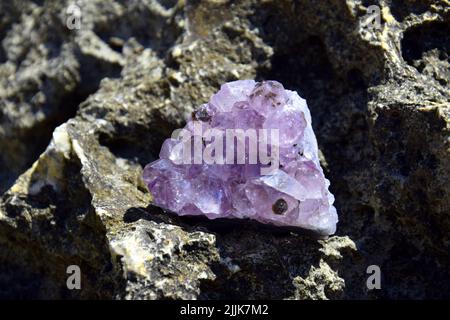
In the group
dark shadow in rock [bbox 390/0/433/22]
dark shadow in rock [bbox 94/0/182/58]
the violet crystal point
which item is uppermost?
dark shadow in rock [bbox 94/0/182/58]

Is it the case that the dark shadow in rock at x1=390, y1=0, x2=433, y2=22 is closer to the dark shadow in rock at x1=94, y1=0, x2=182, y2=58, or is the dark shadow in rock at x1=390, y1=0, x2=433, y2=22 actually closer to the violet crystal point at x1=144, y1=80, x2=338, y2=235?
the violet crystal point at x1=144, y1=80, x2=338, y2=235

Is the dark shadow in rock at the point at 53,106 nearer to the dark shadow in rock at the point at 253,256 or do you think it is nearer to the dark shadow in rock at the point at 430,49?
the dark shadow in rock at the point at 253,256

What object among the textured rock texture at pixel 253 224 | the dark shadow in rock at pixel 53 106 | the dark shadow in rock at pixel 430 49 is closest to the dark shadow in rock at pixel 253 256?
the textured rock texture at pixel 253 224

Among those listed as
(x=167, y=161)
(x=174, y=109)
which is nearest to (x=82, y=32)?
(x=174, y=109)

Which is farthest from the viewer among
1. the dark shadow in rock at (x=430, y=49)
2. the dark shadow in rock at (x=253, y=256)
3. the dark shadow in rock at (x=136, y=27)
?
the dark shadow in rock at (x=136, y=27)

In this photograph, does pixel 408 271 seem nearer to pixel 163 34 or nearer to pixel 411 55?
pixel 411 55

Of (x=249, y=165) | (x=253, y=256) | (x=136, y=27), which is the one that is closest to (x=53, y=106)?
(x=136, y=27)

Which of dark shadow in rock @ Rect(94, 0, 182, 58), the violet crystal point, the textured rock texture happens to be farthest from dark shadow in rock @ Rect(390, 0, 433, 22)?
dark shadow in rock @ Rect(94, 0, 182, 58)

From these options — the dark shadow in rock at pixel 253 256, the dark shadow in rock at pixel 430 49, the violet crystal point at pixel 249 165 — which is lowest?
the dark shadow in rock at pixel 253 256
